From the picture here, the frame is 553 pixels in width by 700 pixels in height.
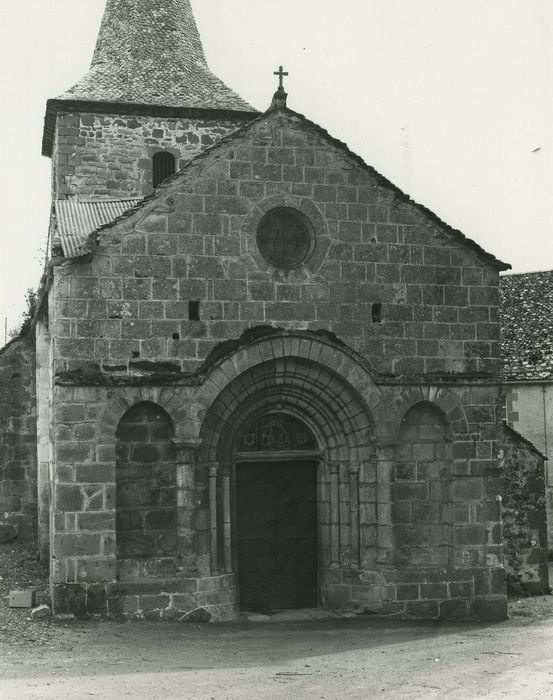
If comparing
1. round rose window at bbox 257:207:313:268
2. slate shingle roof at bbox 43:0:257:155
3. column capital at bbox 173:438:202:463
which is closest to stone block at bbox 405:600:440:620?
column capital at bbox 173:438:202:463

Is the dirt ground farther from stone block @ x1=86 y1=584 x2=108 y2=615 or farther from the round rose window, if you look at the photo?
the round rose window

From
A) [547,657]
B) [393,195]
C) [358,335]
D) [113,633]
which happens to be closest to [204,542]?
[113,633]

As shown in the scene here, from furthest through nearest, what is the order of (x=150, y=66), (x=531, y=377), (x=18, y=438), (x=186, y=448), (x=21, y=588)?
1. (x=531, y=377)
2. (x=150, y=66)
3. (x=18, y=438)
4. (x=21, y=588)
5. (x=186, y=448)

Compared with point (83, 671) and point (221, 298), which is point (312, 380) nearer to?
point (221, 298)

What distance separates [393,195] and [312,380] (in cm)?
299

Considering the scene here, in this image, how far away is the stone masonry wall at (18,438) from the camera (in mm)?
19203

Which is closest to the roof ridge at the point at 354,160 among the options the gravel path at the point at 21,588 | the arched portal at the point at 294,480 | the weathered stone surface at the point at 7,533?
the arched portal at the point at 294,480

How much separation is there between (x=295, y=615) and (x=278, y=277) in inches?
189

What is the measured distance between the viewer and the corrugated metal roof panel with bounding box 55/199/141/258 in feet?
43.2

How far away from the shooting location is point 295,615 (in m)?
13.6

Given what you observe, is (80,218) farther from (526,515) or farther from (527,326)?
(527,326)

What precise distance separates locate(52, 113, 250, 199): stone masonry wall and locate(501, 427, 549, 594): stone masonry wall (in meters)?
8.61

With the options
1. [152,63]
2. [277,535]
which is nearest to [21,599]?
[277,535]

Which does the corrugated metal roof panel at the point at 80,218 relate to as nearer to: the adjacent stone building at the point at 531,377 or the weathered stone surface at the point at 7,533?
the weathered stone surface at the point at 7,533
